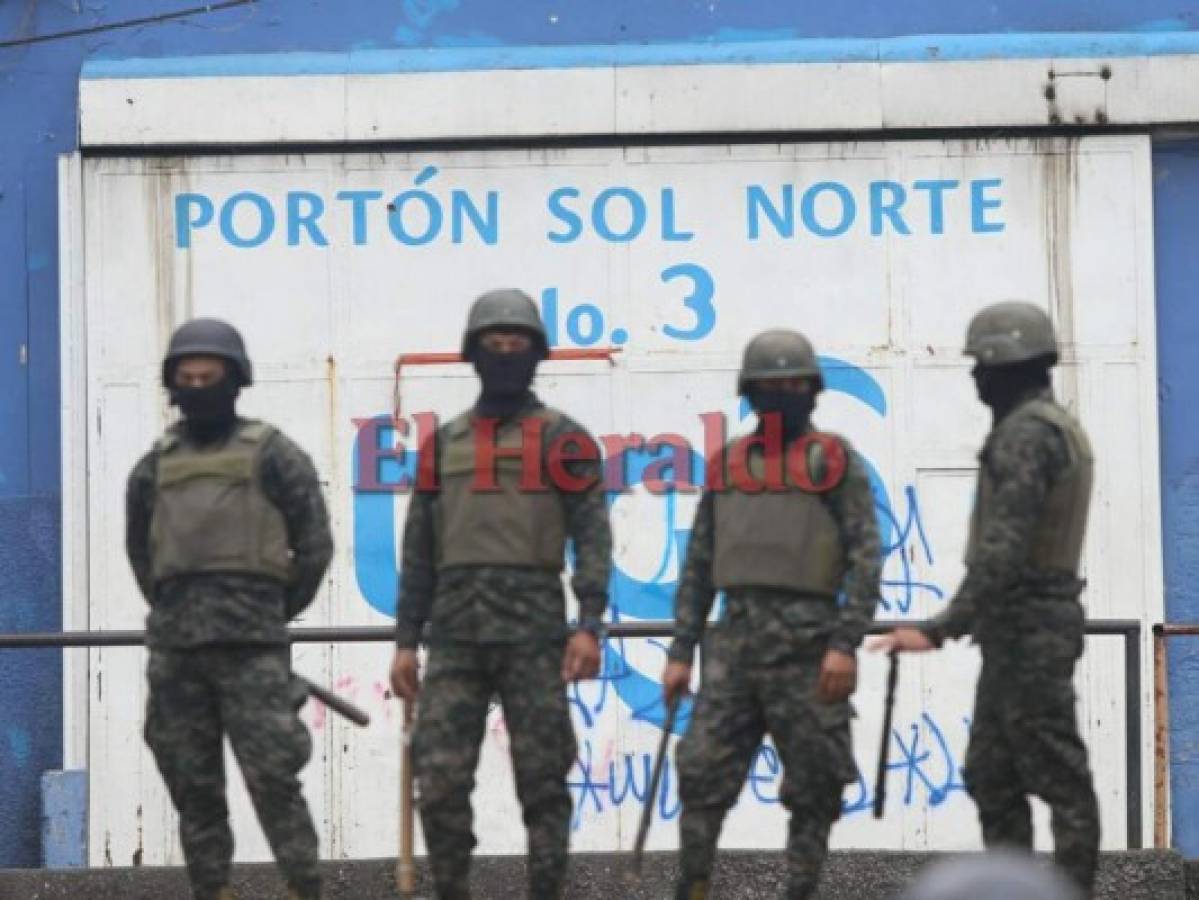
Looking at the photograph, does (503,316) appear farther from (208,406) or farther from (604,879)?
(604,879)

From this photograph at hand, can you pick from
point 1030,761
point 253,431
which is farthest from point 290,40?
point 1030,761

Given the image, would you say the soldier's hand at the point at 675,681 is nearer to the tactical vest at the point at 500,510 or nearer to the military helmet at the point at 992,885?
the tactical vest at the point at 500,510

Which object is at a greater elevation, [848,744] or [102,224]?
[102,224]

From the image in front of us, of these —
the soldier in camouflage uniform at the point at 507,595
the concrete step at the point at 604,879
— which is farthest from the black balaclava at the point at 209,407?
the concrete step at the point at 604,879

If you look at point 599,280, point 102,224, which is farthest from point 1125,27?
point 102,224

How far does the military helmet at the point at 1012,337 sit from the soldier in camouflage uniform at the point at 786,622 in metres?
0.54

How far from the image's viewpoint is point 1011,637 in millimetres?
8445

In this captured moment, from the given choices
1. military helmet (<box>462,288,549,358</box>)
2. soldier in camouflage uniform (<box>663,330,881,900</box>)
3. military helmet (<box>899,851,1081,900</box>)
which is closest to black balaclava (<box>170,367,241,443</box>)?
military helmet (<box>462,288,549,358</box>)

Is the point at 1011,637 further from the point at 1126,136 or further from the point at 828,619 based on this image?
the point at 1126,136

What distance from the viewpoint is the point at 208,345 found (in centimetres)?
876

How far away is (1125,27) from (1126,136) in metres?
0.59

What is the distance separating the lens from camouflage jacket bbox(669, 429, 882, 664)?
8477mm

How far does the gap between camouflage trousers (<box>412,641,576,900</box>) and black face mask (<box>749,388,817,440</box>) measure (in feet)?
3.32

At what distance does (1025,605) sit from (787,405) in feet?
3.25
